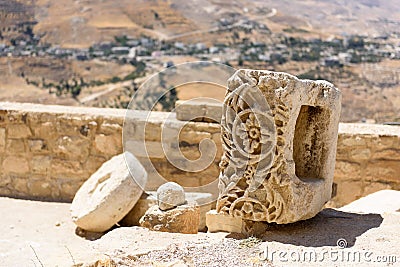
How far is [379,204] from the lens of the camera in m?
4.19

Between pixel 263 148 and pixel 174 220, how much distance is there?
3.80 ft

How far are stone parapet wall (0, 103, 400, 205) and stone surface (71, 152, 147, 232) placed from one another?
0.30 m

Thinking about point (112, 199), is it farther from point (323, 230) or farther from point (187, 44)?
point (187, 44)

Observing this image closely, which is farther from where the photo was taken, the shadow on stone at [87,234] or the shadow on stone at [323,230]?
the shadow on stone at [87,234]

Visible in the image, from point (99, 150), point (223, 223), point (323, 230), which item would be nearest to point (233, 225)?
Answer: point (223, 223)

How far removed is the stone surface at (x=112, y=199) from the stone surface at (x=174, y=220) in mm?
843

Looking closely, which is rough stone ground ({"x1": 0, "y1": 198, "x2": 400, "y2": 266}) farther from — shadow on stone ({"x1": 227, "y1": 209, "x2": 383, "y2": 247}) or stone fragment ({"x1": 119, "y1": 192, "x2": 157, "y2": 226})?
stone fragment ({"x1": 119, "y1": 192, "x2": 157, "y2": 226})

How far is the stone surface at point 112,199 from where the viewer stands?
4.79m

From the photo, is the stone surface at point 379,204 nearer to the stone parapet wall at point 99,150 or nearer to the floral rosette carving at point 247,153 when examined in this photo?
the stone parapet wall at point 99,150

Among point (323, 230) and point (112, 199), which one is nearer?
point (323, 230)

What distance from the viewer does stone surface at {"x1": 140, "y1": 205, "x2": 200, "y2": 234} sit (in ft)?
12.8

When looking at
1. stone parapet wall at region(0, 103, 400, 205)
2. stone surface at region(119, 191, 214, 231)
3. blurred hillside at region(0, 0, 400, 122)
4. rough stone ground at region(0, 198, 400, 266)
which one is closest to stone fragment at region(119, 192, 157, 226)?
stone surface at region(119, 191, 214, 231)

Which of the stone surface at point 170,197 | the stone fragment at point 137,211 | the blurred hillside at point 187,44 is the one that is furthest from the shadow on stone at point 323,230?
the blurred hillside at point 187,44

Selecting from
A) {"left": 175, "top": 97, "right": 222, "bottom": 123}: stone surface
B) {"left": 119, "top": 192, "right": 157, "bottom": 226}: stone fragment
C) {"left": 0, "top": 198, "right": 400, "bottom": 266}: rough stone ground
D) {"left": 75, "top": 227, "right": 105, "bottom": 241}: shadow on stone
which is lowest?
{"left": 75, "top": 227, "right": 105, "bottom": 241}: shadow on stone
